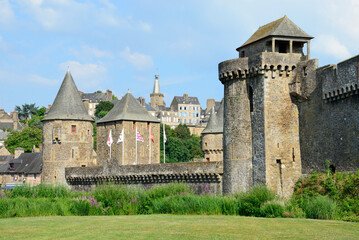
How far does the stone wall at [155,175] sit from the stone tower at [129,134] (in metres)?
6.58

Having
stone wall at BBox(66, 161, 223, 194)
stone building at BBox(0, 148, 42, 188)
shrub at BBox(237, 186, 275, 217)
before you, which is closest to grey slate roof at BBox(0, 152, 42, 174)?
stone building at BBox(0, 148, 42, 188)

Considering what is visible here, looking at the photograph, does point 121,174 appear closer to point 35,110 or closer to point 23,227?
point 23,227

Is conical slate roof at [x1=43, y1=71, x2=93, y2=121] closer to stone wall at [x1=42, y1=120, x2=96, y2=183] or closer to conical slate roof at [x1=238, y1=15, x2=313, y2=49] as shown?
stone wall at [x1=42, y1=120, x2=96, y2=183]

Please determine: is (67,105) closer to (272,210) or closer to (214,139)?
(214,139)

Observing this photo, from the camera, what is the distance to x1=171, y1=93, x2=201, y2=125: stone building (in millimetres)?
159375

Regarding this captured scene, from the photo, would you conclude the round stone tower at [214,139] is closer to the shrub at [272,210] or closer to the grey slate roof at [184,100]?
the shrub at [272,210]

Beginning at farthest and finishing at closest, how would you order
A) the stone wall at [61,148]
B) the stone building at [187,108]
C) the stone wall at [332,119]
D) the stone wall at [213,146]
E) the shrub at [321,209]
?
the stone building at [187,108] → the stone wall at [213,146] → the stone wall at [61,148] → the stone wall at [332,119] → the shrub at [321,209]

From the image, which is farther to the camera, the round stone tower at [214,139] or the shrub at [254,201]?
the round stone tower at [214,139]

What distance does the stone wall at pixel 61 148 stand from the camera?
43.8 m

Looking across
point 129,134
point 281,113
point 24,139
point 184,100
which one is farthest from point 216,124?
point 184,100

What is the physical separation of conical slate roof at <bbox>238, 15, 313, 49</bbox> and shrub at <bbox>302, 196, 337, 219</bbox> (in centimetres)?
958

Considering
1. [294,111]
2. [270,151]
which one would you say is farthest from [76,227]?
[294,111]

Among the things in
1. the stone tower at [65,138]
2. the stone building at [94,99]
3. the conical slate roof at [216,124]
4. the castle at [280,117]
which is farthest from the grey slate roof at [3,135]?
the castle at [280,117]

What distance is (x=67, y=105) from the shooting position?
45156 millimetres
